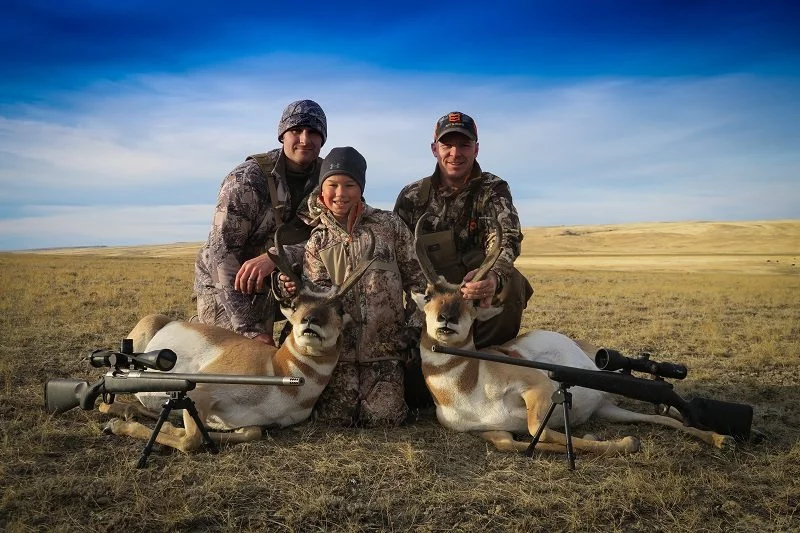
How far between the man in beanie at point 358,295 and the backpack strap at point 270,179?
116 cm

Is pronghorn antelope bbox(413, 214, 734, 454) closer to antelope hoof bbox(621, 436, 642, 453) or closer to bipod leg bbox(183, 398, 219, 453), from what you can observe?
antelope hoof bbox(621, 436, 642, 453)

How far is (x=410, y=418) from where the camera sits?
680 cm

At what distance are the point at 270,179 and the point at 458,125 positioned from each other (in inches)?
106

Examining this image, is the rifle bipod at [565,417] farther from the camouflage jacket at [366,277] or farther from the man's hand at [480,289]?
the camouflage jacket at [366,277]

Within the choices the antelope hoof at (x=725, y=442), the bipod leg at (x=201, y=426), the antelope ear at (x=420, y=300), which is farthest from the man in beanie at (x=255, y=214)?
the antelope hoof at (x=725, y=442)

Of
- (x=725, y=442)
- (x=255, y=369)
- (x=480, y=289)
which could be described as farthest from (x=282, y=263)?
(x=725, y=442)

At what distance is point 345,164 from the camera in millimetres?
6520

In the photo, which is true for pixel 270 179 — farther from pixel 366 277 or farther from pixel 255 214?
pixel 366 277

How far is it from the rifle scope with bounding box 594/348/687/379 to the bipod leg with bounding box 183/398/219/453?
12.3 ft

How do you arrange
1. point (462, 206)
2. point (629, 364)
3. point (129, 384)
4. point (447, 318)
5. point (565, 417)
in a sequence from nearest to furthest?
point (565, 417), point (129, 384), point (629, 364), point (447, 318), point (462, 206)

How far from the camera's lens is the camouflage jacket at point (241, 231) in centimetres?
735

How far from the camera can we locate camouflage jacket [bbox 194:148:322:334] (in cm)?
735

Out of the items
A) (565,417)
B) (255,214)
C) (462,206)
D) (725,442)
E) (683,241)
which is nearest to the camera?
(565,417)

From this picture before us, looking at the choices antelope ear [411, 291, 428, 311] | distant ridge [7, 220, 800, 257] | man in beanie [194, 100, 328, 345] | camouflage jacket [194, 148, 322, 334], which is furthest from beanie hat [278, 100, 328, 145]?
distant ridge [7, 220, 800, 257]
